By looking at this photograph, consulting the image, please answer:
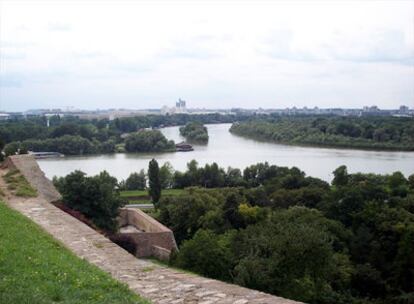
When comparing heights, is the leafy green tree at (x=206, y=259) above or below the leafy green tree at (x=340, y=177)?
above

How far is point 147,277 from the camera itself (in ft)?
13.5

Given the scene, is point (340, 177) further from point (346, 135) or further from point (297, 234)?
point (346, 135)

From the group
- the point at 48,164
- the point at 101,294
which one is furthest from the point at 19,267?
the point at 48,164

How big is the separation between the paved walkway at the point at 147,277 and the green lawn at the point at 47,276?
17 centimetres

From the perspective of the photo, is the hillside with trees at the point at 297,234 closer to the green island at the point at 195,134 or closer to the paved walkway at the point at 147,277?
the paved walkway at the point at 147,277

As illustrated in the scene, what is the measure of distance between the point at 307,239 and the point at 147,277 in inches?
167

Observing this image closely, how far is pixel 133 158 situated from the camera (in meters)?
42.5

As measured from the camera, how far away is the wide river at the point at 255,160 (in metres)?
33.1

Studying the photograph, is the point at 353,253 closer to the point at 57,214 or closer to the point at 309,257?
the point at 309,257

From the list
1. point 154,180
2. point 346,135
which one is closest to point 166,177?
point 154,180

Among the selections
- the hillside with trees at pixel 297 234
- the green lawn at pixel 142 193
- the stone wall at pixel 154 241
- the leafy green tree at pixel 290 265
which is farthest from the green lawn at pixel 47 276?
the green lawn at pixel 142 193

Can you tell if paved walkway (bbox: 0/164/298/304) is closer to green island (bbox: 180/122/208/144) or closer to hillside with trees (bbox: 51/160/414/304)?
hillside with trees (bbox: 51/160/414/304)

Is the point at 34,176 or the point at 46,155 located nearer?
the point at 34,176

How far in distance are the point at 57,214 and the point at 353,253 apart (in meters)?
8.99
